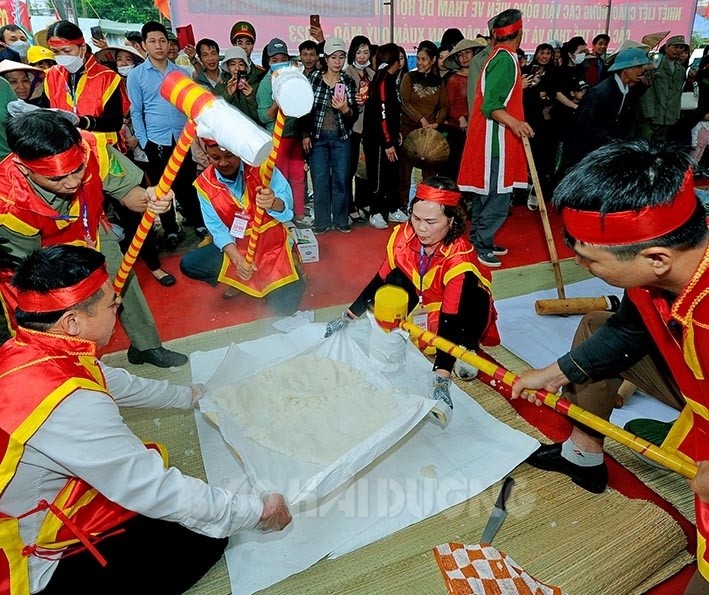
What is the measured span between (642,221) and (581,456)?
3.60 feet

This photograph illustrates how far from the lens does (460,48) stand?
4672mm

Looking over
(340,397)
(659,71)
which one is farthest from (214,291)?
(659,71)

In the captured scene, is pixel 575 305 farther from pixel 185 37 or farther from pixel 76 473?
pixel 185 37

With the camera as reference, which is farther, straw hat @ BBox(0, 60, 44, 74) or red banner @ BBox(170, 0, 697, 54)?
red banner @ BBox(170, 0, 697, 54)

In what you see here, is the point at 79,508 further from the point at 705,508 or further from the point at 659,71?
the point at 659,71

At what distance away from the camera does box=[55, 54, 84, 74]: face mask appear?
3.08 meters

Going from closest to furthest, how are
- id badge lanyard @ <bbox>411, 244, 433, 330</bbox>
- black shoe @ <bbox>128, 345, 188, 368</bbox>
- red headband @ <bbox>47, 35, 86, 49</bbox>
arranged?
id badge lanyard @ <bbox>411, 244, 433, 330</bbox> → black shoe @ <bbox>128, 345, 188, 368</bbox> → red headband @ <bbox>47, 35, 86, 49</bbox>

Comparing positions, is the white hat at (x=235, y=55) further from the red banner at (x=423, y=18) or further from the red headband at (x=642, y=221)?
the red headband at (x=642, y=221)

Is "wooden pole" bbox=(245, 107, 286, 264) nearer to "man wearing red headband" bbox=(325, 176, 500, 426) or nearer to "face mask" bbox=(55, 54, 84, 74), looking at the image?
"man wearing red headband" bbox=(325, 176, 500, 426)

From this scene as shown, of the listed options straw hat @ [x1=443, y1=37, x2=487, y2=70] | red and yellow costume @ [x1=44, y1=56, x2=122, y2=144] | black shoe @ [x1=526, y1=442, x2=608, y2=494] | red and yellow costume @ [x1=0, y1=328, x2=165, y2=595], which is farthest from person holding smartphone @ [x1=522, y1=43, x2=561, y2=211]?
red and yellow costume @ [x1=0, y1=328, x2=165, y2=595]

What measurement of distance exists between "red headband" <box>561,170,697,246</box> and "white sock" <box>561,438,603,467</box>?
103 cm

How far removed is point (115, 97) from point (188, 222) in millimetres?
1576

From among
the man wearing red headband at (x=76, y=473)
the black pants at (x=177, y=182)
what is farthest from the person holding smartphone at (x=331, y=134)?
the man wearing red headband at (x=76, y=473)

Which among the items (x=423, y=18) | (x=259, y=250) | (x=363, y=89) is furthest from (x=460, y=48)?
(x=259, y=250)
